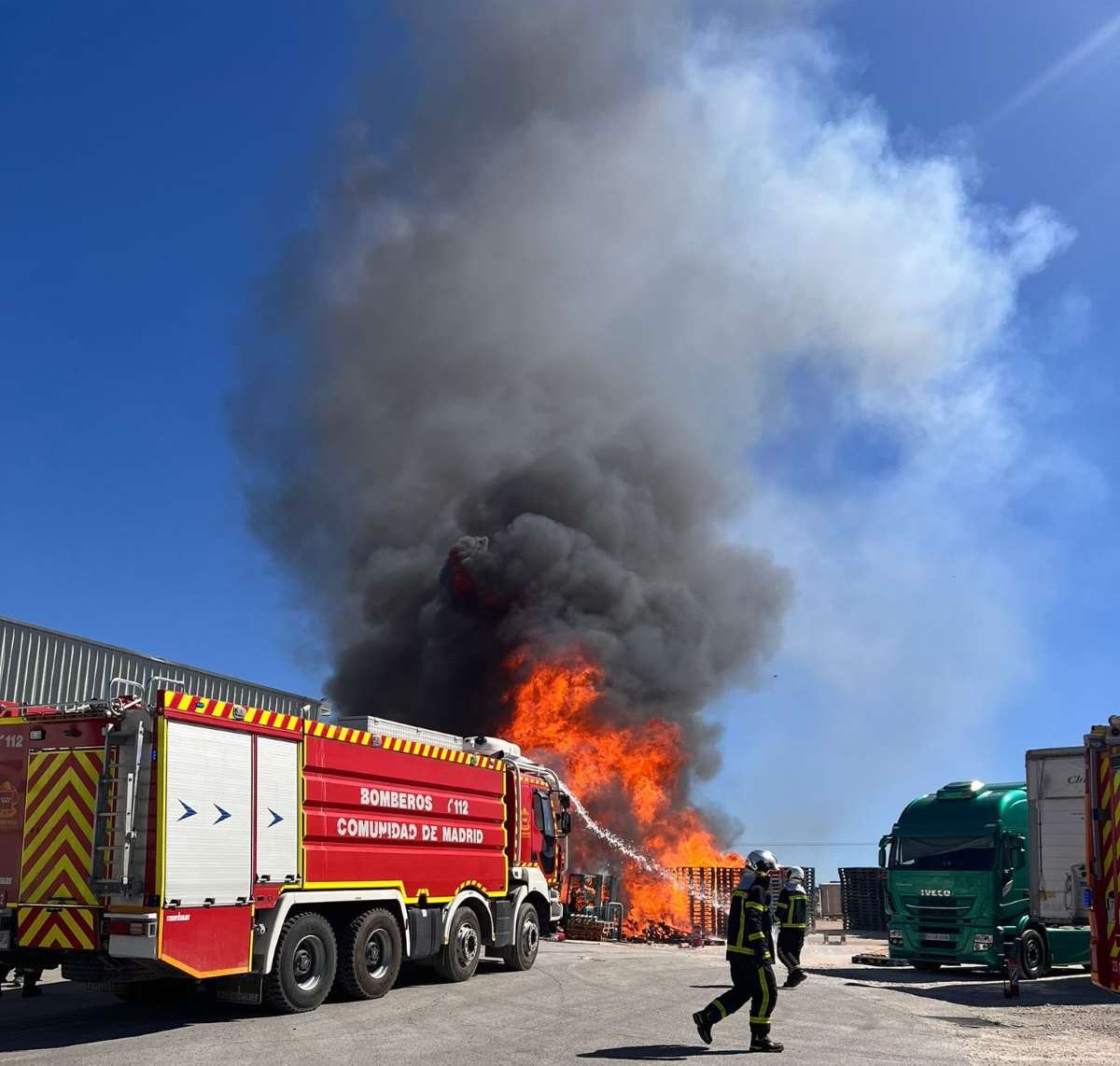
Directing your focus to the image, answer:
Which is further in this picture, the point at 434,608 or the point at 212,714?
the point at 434,608

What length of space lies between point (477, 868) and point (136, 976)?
6.00 metres

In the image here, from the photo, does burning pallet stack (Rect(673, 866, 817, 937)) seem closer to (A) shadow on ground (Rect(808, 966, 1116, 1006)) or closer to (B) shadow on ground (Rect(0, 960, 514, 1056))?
(A) shadow on ground (Rect(808, 966, 1116, 1006))

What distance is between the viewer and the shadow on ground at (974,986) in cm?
1545

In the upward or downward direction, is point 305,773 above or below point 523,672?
below

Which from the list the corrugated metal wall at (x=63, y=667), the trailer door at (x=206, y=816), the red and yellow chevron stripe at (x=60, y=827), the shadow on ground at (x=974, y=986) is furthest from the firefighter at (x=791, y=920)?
the corrugated metal wall at (x=63, y=667)

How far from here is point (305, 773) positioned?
1259cm

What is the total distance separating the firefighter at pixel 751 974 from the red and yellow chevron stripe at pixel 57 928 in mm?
5647

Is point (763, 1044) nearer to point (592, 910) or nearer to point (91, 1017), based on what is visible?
point (91, 1017)

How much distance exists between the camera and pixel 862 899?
33.7 metres

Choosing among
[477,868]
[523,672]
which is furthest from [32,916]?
[523,672]

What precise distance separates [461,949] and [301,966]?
12.2ft

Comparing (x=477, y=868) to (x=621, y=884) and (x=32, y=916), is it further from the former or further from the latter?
(x=621, y=884)

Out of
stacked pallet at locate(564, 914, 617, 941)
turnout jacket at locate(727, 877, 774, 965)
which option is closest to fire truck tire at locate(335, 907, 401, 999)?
turnout jacket at locate(727, 877, 774, 965)

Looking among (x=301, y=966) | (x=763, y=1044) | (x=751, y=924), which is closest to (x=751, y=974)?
(x=751, y=924)
